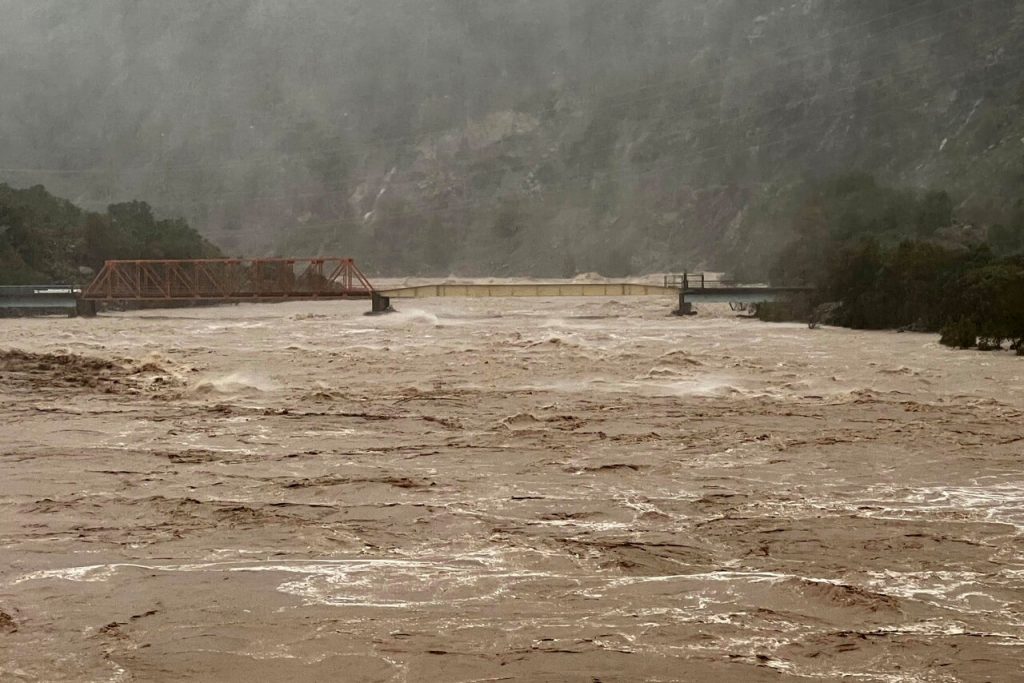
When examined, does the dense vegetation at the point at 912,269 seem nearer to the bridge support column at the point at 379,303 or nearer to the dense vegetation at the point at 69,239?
the bridge support column at the point at 379,303

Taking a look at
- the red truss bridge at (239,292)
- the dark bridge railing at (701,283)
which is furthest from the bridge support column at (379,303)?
the dark bridge railing at (701,283)

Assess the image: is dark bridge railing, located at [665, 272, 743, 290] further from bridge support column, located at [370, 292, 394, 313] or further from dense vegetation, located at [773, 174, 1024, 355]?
bridge support column, located at [370, 292, 394, 313]

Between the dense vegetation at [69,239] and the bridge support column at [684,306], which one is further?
the dense vegetation at [69,239]

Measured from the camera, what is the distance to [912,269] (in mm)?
59844

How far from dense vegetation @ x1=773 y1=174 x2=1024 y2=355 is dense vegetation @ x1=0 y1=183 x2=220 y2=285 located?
2357 inches

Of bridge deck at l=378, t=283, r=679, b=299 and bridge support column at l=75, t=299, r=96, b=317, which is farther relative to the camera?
bridge deck at l=378, t=283, r=679, b=299

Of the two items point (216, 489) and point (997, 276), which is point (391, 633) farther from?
point (997, 276)

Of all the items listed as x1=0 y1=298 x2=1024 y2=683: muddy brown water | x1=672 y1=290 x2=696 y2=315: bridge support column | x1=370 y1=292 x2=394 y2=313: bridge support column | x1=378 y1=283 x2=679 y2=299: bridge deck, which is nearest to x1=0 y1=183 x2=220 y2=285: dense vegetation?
x1=378 y1=283 x2=679 y2=299: bridge deck

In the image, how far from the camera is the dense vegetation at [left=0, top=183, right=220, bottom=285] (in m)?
98.5

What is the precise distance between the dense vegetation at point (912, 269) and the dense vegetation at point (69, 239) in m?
59.9

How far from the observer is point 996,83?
14775cm

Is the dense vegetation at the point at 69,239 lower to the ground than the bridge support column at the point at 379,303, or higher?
higher

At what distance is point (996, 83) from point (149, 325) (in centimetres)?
11800

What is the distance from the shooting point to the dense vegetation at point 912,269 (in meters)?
48.1
